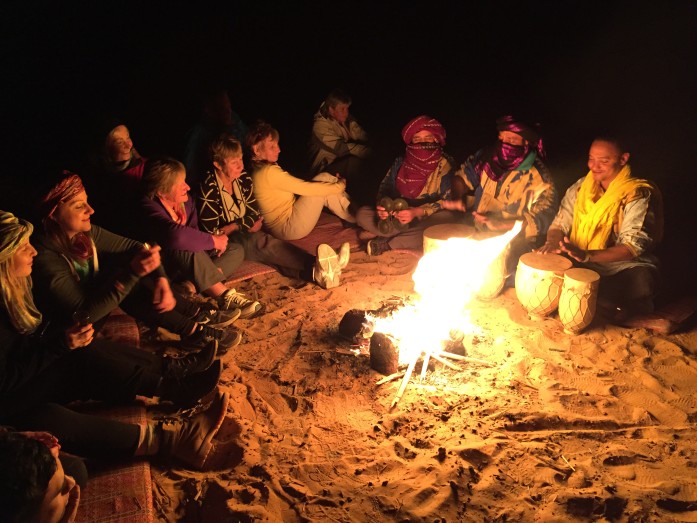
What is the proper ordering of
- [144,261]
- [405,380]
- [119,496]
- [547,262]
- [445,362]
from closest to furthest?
[119,496]
[144,261]
[405,380]
[445,362]
[547,262]

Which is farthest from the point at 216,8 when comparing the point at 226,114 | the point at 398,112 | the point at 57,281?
the point at 57,281

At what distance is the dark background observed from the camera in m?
8.41

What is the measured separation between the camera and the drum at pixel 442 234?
17.1ft

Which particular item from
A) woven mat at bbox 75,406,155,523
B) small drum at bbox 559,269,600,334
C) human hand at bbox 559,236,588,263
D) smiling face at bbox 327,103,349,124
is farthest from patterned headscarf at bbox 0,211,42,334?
smiling face at bbox 327,103,349,124

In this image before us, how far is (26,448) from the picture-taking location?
6.77 feet

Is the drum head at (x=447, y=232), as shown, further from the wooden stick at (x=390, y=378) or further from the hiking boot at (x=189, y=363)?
the hiking boot at (x=189, y=363)

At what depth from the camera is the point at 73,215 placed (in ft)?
11.1

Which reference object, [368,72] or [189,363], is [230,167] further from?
[368,72]

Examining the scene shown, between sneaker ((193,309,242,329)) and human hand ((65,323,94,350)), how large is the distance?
5.26 ft

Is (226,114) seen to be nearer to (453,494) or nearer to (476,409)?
(476,409)

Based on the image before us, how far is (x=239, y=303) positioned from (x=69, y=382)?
197 cm

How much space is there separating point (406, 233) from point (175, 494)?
4225mm

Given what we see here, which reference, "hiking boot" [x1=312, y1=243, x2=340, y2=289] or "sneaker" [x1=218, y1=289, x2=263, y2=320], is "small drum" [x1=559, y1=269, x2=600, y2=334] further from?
"sneaker" [x1=218, y1=289, x2=263, y2=320]

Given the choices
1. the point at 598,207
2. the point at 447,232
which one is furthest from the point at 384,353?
the point at 598,207
